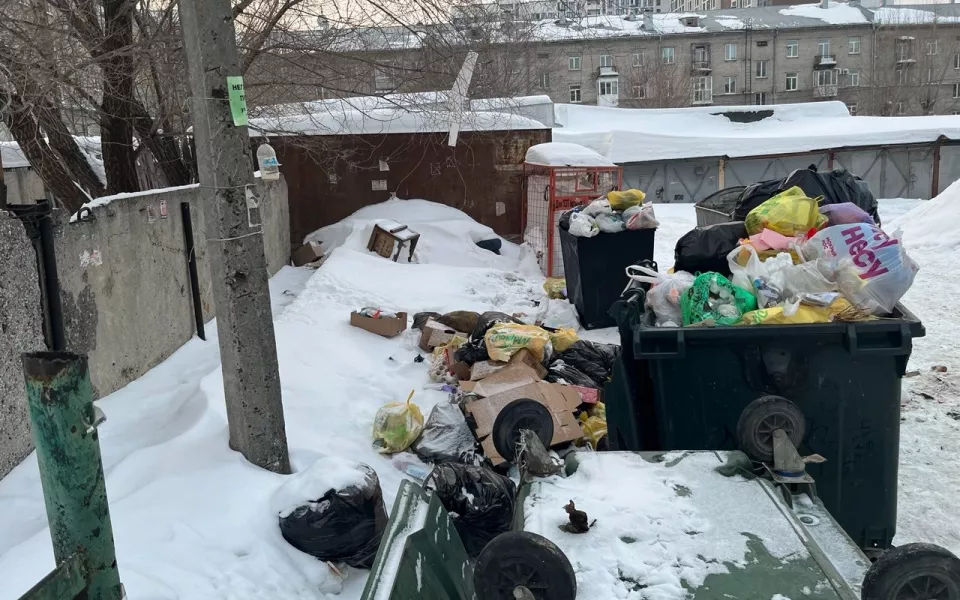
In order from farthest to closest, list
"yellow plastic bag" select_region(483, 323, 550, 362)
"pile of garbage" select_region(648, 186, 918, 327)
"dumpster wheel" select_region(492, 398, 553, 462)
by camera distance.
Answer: "yellow plastic bag" select_region(483, 323, 550, 362), "pile of garbage" select_region(648, 186, 918, 327), "dumpster wheel" select_region(492, 398, 553, 462)

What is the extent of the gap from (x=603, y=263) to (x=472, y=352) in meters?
3.04

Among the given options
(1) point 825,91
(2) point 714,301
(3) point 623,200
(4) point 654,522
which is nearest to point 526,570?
(4) point 654,522

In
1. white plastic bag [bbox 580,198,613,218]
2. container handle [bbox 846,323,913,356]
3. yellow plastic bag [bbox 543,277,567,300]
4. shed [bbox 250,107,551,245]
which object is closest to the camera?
container handle [bbox 846,323,913,356]

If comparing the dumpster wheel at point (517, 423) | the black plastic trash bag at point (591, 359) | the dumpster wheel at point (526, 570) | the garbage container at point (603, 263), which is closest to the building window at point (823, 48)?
the garbage container at point (603, 263)

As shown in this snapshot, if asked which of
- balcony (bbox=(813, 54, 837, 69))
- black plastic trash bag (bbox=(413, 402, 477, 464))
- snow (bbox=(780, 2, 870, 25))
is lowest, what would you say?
black plastic trash bag (bbox=(413, 402, 477, 464))

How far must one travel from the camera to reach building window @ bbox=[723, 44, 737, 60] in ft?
168

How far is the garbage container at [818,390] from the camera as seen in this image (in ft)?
11.3

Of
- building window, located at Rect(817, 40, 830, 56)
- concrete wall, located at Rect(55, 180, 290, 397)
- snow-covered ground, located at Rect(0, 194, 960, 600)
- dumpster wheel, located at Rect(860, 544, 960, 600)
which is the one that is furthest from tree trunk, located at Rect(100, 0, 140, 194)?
building window, located at Rect(817, 40, 830, 56)

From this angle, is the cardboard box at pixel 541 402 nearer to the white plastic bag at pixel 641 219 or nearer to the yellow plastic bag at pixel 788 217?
the yellow plastic bag at pixel 788 217

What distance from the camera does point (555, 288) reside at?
10117 millimetres

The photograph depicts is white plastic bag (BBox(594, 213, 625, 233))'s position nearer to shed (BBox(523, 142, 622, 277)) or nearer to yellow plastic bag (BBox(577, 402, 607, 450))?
shed (BBox(523, 142, 622, 277))

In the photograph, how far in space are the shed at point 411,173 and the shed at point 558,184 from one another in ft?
4.95

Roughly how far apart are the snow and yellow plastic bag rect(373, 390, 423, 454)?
53.8m

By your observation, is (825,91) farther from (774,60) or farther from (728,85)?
(728,85)
